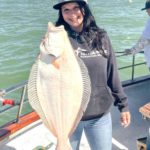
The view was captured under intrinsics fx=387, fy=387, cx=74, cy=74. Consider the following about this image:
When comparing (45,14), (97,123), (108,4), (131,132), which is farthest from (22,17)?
(97,123)

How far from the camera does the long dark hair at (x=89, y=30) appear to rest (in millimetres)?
3055

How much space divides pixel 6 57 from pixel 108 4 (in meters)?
11.8

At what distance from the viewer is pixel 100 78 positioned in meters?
3.08

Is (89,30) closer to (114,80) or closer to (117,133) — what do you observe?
(114,80)

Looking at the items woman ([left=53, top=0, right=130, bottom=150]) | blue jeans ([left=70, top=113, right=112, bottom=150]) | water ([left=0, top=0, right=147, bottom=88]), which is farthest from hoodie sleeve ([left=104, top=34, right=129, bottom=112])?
water ([left=0, top=0, right=147, bottom=88])

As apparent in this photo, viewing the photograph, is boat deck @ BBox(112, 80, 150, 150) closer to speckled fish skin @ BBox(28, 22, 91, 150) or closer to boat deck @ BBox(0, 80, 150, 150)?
boat deck @ BBox(0, 80, 150, 150)

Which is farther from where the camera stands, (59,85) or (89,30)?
(89,30)

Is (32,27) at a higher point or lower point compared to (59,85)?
lower

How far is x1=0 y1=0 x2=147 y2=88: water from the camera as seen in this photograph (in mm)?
13941

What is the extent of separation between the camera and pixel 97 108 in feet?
10.3

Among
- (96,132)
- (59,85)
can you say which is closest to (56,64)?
(59,85)

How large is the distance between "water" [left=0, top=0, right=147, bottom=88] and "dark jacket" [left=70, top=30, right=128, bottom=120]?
900cm

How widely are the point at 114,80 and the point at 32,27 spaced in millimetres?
16843

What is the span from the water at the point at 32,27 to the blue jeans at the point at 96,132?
8.86 m
